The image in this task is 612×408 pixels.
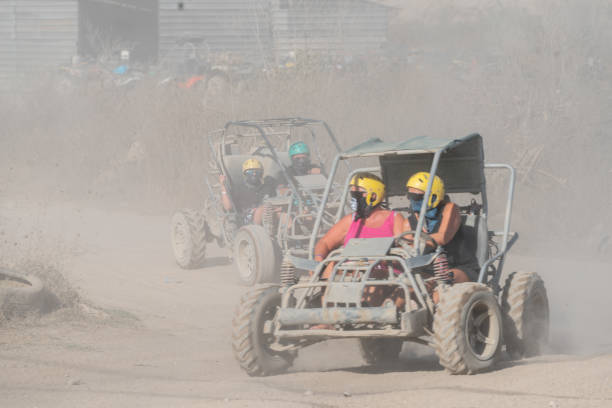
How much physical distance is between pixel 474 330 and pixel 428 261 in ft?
1.94

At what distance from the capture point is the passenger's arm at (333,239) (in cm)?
750

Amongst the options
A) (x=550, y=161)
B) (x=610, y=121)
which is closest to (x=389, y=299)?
(x=550, y=161)

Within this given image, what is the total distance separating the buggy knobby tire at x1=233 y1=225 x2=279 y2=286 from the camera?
12172 mm

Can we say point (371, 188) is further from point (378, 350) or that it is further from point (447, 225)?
point (378, 350)

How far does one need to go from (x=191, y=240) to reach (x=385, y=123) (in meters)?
9.41

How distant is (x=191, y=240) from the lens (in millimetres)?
14320

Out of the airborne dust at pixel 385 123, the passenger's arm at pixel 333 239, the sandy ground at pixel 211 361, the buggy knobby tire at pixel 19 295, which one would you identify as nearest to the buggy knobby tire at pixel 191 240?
the sandy ground at pixel 211 361

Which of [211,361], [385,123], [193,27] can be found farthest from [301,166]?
[193,27]

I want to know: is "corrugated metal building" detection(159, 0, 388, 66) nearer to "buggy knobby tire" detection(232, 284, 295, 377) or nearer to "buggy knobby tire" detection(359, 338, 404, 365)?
"buggy knobby tire" detection(359, 338, 404, 365)

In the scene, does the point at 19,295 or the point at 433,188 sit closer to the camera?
the point at 433,188

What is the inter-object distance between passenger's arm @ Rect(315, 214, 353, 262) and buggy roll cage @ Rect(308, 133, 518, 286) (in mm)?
94

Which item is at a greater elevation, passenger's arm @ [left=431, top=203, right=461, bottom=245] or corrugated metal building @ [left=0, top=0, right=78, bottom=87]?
corrugated metal building @ [left=0, top=0, right=78, bottom=87]

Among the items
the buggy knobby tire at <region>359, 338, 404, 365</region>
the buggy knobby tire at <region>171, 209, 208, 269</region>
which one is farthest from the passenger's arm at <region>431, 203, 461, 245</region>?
the buggy knobby tire at <region>171, 209, 208, 269</region>

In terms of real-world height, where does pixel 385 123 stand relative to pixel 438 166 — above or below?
above
